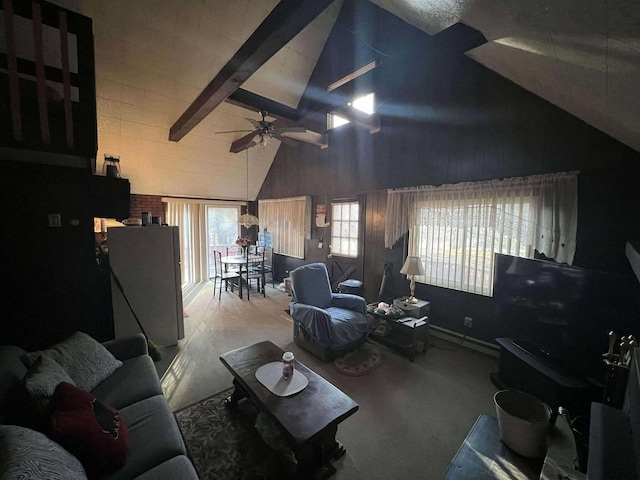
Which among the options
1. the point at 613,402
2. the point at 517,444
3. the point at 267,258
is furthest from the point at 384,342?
the point at 267,258

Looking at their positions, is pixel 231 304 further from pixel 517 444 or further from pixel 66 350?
pixel 517 444

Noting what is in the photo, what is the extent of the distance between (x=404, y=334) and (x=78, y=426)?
9.44 feet

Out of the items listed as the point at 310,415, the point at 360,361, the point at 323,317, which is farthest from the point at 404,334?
the point at 310,415

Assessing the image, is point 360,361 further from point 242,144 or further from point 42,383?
point 242,144

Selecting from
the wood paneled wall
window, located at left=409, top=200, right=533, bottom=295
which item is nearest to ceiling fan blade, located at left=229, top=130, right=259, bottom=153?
the wood paneled wall

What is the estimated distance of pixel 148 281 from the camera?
2977mm

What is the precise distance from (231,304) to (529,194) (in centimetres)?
463

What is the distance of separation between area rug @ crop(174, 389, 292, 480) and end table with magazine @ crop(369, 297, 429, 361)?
68.0 inches

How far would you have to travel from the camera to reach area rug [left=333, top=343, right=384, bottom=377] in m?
2.58

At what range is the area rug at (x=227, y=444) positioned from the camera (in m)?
1.53

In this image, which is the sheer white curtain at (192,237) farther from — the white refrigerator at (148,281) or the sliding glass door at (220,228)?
the white refrigerator at (148,281)

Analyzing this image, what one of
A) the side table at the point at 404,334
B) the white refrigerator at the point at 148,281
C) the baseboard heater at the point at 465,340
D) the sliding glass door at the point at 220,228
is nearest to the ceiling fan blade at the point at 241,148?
the sliding glass door at the point at 220,228

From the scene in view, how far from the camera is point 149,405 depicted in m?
1.54

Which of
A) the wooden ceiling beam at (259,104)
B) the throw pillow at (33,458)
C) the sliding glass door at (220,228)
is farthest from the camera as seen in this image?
the sliding glass door at (220,228)
